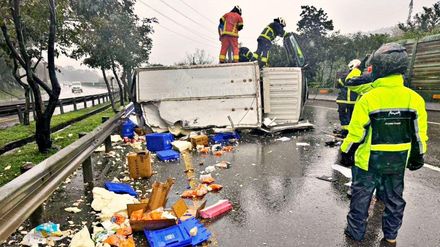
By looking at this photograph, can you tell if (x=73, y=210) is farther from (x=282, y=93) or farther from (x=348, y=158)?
(x=282, y=93)

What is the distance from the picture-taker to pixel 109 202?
3557 mm

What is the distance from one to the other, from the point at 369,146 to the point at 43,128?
6.40 meters

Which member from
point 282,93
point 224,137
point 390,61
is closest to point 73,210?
point 390,61

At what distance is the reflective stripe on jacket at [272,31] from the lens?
10.3 meters

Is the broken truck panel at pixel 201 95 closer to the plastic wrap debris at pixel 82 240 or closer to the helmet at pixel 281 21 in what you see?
the helmet at pixel 281 21

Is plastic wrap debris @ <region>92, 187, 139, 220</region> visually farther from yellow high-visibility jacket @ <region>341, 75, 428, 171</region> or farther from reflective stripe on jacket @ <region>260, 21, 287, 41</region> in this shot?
reflective stripe on jacket @ <region>260, 21, 287, 41</region>

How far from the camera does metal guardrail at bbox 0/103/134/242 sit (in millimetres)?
2094

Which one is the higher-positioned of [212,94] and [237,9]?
[237,9]

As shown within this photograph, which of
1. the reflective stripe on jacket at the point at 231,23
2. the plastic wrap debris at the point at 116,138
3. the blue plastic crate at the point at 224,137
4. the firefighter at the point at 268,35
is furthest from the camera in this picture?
the firefighter at the point at 268,35

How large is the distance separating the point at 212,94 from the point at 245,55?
3.83 m

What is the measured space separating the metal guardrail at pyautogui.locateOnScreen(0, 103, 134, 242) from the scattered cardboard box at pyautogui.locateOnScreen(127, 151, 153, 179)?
642 millimetres

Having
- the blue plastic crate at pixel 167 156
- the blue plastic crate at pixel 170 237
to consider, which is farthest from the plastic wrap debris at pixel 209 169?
the blue plastic crate at pixel 170 237

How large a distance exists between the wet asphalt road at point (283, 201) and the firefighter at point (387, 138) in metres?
0.29

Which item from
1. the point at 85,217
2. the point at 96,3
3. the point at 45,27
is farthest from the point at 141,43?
the point at 85,217
